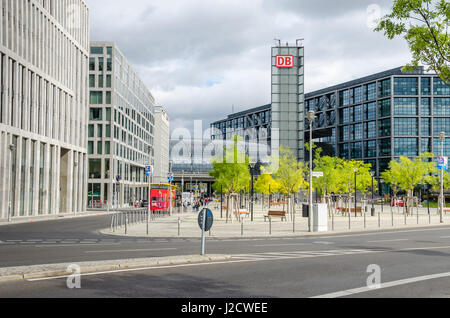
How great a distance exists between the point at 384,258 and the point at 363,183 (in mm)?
55447

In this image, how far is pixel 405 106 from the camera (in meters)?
116

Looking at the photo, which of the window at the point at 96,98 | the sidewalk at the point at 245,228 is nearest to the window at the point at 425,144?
the window at the point at 96,98

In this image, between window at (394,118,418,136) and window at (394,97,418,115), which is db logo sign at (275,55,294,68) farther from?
window at (394,118,418,136)

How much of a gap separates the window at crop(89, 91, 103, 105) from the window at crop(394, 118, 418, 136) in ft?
242

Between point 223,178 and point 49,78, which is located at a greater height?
point 49,78

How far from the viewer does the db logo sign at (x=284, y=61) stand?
276 feet

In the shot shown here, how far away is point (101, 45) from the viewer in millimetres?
77375

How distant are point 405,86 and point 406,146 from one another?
14.9 metres

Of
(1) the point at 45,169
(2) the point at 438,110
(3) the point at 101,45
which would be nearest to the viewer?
(1) the point at 45,169

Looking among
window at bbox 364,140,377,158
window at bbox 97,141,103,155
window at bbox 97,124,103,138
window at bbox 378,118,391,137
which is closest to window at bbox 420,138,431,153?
window at bbox 378,118,391,137

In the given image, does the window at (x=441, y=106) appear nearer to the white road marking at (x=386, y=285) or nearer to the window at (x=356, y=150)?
the window at (x=356, y=150)

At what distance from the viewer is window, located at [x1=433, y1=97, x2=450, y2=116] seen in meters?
116
